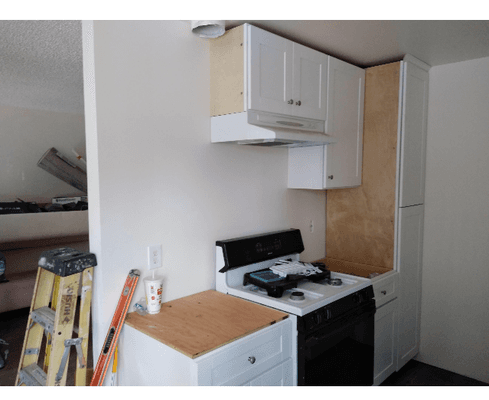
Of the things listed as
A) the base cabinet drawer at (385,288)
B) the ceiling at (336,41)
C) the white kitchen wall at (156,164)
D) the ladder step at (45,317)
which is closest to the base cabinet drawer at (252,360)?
the white kitchen wall at (156,164)

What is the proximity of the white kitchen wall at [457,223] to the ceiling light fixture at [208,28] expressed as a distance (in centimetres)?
186

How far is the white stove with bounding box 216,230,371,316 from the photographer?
72.1 inches

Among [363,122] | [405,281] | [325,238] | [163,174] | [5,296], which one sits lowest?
[5,296]

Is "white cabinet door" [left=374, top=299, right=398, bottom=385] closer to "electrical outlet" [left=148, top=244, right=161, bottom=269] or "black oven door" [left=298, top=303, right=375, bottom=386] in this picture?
"black oven door" [left=298, top=303, right=375, bottom=386]

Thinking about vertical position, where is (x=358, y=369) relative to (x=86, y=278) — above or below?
below

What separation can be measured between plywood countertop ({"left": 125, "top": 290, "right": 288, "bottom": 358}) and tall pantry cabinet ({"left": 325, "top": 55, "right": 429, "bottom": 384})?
1.07 meters

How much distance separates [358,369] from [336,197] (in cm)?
127

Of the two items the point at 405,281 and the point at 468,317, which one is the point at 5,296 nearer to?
the point at 405,281

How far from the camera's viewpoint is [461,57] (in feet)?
8.43

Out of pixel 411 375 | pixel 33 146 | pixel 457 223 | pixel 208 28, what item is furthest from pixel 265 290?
pixel 33 146

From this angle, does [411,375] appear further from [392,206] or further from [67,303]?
[67,303]

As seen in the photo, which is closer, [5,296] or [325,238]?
[325,238]
